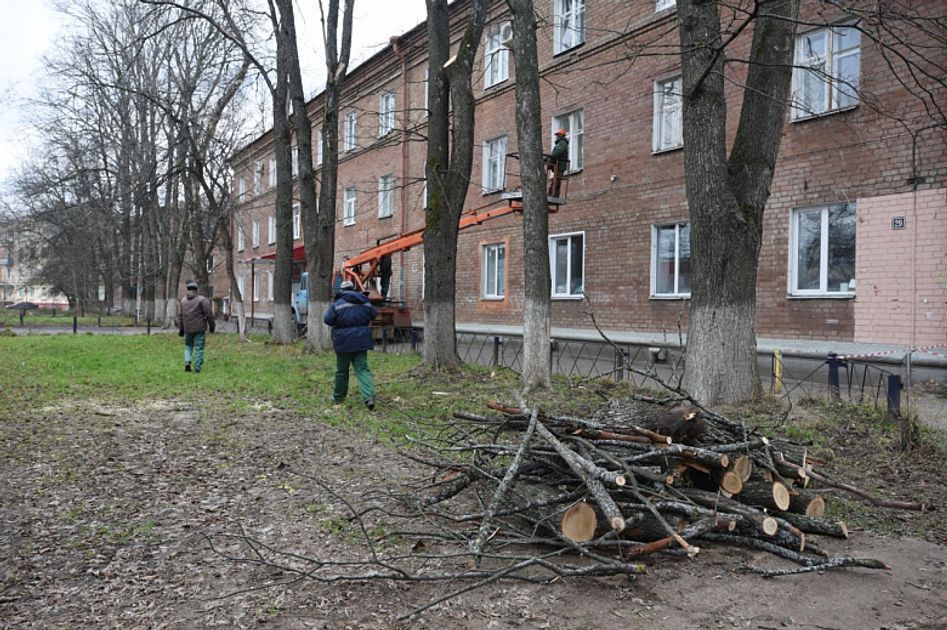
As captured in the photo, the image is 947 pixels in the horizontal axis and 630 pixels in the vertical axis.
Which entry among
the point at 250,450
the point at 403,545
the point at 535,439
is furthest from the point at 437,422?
the point at 403,545

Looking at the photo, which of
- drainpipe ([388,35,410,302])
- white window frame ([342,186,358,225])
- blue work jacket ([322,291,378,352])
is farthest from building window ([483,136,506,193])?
blue work jacket ([322,291,378,352])

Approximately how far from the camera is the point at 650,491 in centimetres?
409

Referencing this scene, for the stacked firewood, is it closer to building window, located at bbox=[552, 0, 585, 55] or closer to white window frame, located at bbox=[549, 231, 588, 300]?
white window frame, located at bbox=[549, 231, 588, 300]

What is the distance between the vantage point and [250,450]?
6777 millimetres

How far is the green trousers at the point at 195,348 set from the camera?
12852mm

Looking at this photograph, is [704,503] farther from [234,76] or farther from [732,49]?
[234,76]

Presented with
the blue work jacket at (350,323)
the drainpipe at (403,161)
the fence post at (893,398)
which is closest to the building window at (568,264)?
the drainpipe at (403,161)

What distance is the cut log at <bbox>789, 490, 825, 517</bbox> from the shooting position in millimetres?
4375

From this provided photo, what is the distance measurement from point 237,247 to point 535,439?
39.3 m

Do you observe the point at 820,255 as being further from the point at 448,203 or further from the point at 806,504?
the point at 806,504

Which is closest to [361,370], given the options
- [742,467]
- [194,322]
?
[194,322]

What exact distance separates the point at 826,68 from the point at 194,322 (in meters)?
11.8

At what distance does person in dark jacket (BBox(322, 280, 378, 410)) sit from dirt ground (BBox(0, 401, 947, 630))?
283cm

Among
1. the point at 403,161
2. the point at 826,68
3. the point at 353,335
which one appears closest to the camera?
the point at 353,335
